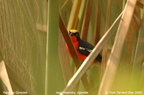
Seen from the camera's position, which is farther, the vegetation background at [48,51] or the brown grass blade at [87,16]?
the brown grass blade at [87,16]

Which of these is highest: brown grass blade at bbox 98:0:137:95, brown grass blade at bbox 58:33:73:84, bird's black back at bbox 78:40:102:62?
brown grass blade at bbox 98:0:137:95

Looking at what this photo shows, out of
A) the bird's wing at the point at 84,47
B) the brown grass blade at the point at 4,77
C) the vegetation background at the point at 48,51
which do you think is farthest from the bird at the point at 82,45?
the brown grass blade at the point at 4,77

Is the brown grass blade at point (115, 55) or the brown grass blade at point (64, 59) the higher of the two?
the brown grass blade at point (115, 55)

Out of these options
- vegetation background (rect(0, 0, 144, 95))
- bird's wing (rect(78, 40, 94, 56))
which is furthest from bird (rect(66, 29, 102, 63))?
vegetation background (rect(0, 0, 144, 95))

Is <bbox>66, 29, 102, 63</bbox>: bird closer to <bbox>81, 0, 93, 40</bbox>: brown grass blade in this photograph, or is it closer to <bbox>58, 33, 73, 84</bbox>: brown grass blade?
<bbox>81, 0, 93, 40</bbox>: brown grass blade

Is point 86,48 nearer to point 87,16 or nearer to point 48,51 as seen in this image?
point 87,16

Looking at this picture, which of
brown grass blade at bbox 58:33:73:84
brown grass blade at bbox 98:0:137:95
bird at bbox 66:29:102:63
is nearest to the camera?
brown grass blade at bbox 98:0:137:95

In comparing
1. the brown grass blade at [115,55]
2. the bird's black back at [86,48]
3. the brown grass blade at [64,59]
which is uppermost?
the brown grass blade at [115,55]

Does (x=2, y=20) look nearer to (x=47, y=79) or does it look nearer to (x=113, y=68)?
(x=47, y=79)

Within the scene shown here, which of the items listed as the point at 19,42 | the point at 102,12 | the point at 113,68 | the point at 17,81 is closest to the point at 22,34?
the point at 19,42

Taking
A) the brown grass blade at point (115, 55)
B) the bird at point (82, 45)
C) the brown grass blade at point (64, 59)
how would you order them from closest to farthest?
the brown grass blade at point (115, 55), the brown grass blade at point (64, 59), the bird at point (82, 45)

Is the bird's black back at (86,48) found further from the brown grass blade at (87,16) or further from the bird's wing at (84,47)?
the brown grass blade at (87,16)

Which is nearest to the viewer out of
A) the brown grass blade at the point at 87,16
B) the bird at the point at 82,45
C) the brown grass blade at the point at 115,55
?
the brown grass blade at the point at 115,55
